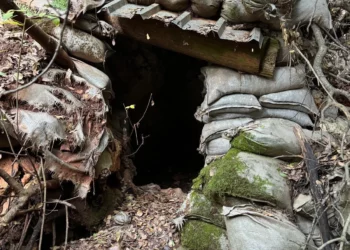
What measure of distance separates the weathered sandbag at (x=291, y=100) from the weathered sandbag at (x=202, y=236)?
4.50 feet

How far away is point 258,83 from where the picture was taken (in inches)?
136

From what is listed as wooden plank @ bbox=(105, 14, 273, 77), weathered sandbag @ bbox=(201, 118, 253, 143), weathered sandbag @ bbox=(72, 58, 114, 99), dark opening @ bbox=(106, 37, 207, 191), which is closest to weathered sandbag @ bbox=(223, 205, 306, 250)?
weathered sandbag @ bbox=(201, 118, 253, 143)

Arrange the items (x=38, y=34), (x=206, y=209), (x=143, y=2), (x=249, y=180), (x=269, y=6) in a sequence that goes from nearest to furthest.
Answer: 1. (x=249, y=180)
2. (x=38, y=34)
3. (x=206, y=209)
4. (x=269, y=6)
5. (x=143, y=2)

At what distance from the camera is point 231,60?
3.45 metres

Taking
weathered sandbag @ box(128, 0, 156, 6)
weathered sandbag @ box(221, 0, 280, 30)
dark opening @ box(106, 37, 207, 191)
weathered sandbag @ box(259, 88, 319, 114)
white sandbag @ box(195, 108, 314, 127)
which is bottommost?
dark opening @ box(106, 37, 207, 191)

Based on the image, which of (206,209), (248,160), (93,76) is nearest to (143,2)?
(93,76)

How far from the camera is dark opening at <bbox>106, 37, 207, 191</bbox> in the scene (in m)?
4.73

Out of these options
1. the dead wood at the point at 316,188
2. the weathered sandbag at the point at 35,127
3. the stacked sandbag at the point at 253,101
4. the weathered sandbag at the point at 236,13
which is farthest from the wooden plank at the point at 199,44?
the weathered sandbag at the point at 35,127

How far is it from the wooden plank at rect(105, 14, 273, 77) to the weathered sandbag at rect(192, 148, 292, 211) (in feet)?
3.12

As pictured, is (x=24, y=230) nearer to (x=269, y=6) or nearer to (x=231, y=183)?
(x=231, y=183)

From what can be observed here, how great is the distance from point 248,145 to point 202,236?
2.91 feet

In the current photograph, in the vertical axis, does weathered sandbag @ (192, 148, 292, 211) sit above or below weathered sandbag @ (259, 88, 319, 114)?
below

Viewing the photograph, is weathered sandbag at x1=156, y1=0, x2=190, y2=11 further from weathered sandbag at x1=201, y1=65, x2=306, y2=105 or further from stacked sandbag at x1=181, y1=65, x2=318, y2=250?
weathered sandbag at x1=201, y1=65, x2=306, y2=105

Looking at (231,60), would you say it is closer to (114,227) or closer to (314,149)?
(314,149)
